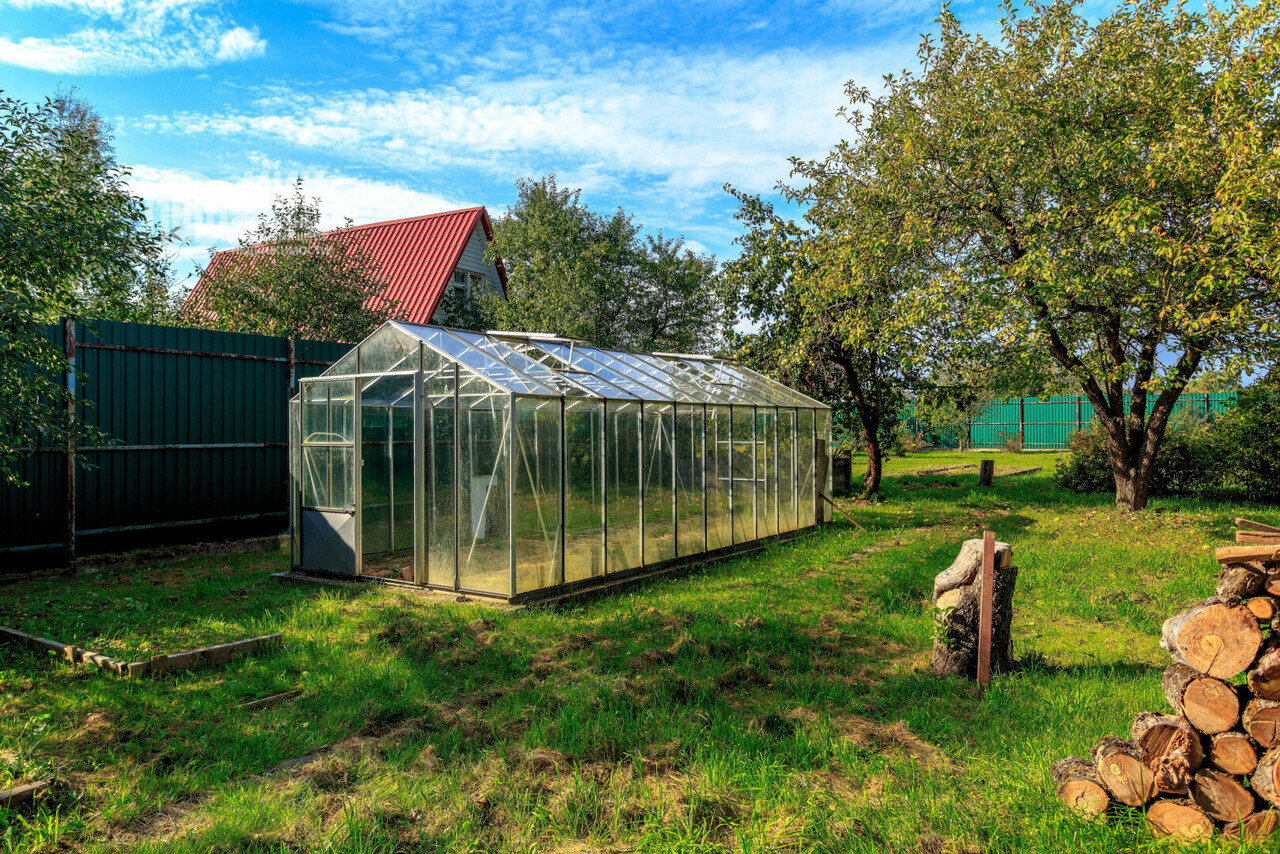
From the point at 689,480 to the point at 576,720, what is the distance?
19.0 ft

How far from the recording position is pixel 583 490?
28.4 ft

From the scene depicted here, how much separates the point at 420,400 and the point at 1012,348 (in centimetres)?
1048

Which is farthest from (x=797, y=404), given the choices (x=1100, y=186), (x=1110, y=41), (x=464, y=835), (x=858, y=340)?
(x=464, y=835)

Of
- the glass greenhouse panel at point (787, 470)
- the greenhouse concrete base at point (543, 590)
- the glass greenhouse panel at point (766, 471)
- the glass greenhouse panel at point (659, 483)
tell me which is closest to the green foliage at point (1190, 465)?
the glass greenhouse panel at point (787, 470)

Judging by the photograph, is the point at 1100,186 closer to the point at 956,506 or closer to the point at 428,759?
the point at 956,506

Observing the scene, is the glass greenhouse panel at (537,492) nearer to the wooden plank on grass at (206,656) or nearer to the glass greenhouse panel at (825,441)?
the wooden plank on grass at (206,656)

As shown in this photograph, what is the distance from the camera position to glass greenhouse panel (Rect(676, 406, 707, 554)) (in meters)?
10.2

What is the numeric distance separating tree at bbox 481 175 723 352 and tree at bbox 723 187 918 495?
1300mm

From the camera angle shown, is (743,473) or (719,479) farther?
(743,473)

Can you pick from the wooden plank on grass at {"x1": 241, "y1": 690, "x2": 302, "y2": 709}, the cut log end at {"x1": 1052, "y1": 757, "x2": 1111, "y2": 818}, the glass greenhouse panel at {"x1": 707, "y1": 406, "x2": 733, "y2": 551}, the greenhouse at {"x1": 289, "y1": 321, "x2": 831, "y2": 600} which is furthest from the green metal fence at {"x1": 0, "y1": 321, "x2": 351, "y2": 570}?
the cut log end at {"x1": 1052, "y1": 757, "x2": 1111, "y2": 818}

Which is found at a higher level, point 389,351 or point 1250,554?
point 389,351

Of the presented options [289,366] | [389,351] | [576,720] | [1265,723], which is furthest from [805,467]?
[1265,723]

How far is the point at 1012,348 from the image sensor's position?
13469 millimetres

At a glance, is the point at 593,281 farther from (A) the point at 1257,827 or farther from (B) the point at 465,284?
(A) the point at 1257,827
